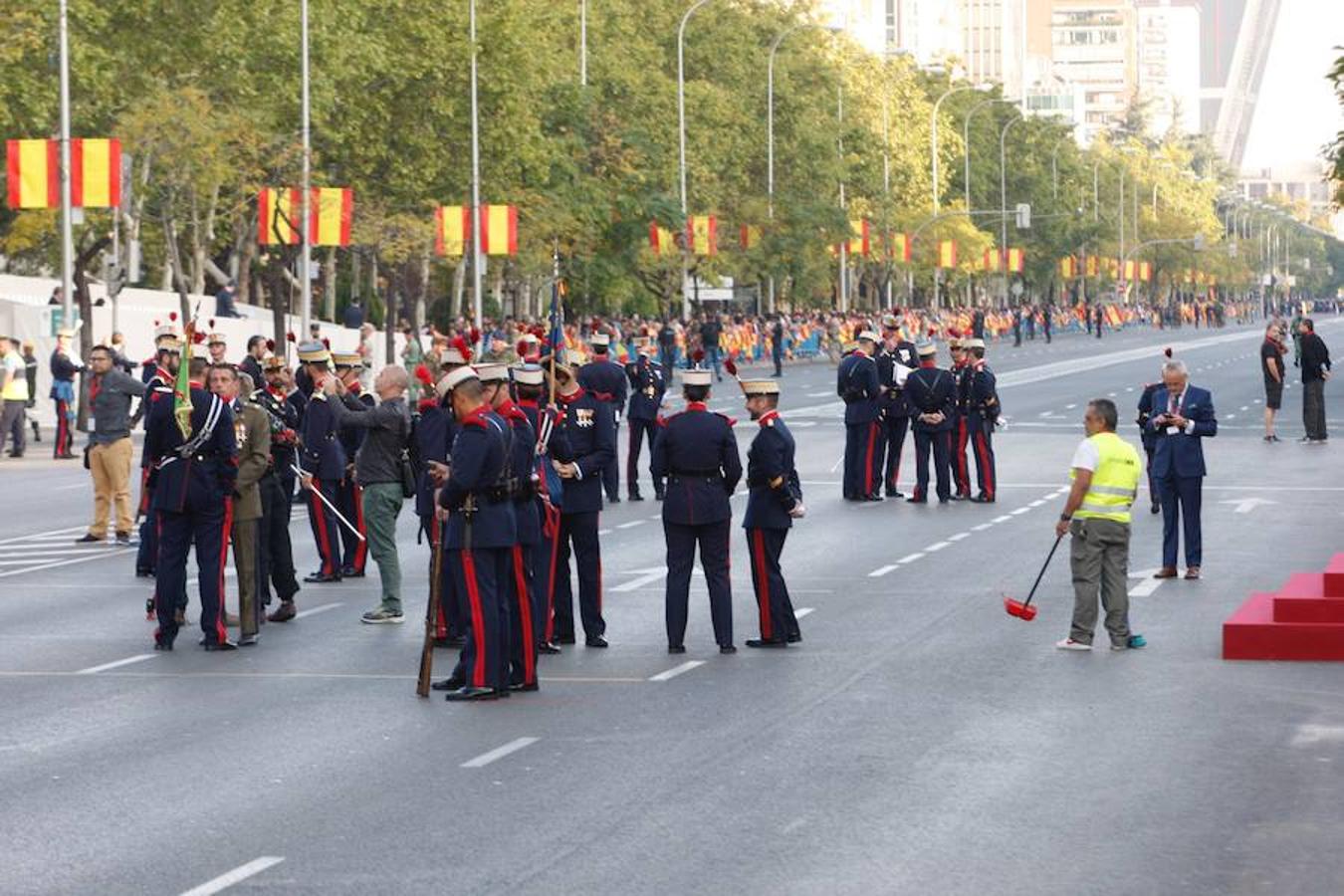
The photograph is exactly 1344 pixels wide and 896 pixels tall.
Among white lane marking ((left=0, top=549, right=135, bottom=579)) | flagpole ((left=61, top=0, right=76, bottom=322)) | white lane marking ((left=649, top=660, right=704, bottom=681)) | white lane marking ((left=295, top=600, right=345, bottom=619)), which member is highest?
flagpole ((left=61, top=0, right=76, bottom=322))

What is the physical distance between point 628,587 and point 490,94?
48590mm

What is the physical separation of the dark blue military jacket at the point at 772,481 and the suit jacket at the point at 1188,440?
478 cm

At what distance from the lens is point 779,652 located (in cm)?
1700

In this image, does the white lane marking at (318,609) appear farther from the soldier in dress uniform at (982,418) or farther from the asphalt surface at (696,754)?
the soldier in dress uniform at (982,418)

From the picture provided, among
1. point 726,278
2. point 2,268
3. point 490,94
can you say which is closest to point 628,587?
point 490,94

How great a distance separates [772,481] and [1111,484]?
2067 mm

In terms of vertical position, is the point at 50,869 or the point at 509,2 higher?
the point at 509,2

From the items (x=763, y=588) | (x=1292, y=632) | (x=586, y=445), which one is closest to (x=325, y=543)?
(x=586, y=445)

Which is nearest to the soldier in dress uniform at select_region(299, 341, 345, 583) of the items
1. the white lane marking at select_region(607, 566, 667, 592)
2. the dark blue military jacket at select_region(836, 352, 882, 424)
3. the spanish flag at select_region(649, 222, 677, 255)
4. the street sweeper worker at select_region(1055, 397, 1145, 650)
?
the white lane marking at select_region(607, 566, 667, 592)

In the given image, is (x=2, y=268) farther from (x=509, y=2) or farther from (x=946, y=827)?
(x=946, y=827)

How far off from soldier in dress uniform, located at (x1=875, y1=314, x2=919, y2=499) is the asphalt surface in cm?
809

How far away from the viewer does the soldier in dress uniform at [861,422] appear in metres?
30.0

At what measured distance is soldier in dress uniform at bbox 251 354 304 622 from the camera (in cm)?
1875

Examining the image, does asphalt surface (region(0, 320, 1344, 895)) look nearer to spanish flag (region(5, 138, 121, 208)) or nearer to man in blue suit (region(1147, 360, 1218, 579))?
man in blue suit (region(1147, 360, 1218, 579))
